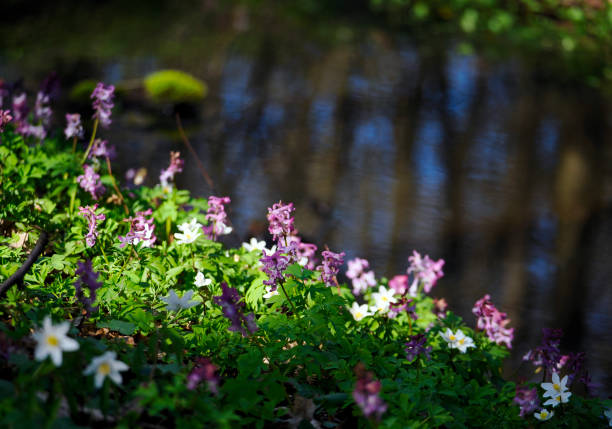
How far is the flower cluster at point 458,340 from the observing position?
236 centimetres

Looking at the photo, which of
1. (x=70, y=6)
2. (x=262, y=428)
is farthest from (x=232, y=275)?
(x=70, y=6)

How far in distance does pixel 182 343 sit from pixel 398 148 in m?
6.65

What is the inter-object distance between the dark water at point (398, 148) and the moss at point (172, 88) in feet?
0.72

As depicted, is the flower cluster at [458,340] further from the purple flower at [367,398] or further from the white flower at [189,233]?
the white flower at [189,233]

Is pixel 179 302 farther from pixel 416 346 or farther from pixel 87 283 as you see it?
pixel 416 346

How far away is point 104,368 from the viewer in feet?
4.51

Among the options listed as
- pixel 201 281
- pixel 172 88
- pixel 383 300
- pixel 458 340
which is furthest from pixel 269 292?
pixel 172 88

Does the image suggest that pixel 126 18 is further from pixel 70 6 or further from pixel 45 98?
A: pixel 45 98

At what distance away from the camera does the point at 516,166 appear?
25.3 feet

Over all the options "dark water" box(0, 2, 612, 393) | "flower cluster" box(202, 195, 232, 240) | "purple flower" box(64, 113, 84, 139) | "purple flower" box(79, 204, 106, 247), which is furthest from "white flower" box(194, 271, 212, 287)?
"dark water" box(0, 2, 612, 393)

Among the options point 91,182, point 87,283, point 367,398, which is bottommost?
point 367,398

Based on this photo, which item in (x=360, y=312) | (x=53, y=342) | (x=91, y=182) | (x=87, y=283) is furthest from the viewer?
(x=91, y=182)

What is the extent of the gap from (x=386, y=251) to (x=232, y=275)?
319 centimetres

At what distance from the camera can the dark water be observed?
5.29 meters
